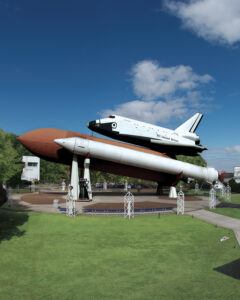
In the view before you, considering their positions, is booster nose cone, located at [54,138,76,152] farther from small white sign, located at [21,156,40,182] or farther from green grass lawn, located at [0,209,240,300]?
small white sign, located at [21,156,40,182]

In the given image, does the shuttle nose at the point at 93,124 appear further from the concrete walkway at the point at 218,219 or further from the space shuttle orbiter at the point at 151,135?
the concrete walkway at the point at 218,219

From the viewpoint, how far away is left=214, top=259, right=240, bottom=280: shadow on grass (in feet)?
48.4

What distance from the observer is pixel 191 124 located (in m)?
53.8

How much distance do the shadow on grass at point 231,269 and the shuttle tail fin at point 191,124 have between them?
36776mm

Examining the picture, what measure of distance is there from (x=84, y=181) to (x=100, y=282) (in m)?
27.0

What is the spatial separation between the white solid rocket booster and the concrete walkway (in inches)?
457

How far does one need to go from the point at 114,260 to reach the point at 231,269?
18.2 feet

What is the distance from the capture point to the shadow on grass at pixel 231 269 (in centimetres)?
1474

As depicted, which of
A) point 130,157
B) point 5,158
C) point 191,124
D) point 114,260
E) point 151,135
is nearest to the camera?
point 114,260

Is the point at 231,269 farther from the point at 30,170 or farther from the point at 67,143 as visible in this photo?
the point at 30,170

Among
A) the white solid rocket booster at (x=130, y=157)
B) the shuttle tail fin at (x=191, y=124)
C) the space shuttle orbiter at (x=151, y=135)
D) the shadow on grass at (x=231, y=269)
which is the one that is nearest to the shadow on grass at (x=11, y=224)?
the shadow on grass at (x=231, y=269)

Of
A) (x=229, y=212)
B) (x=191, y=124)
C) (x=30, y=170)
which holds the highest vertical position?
(x=191, y=124)

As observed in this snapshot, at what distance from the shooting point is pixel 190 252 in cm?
1889

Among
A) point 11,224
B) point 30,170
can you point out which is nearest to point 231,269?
point 11,224
